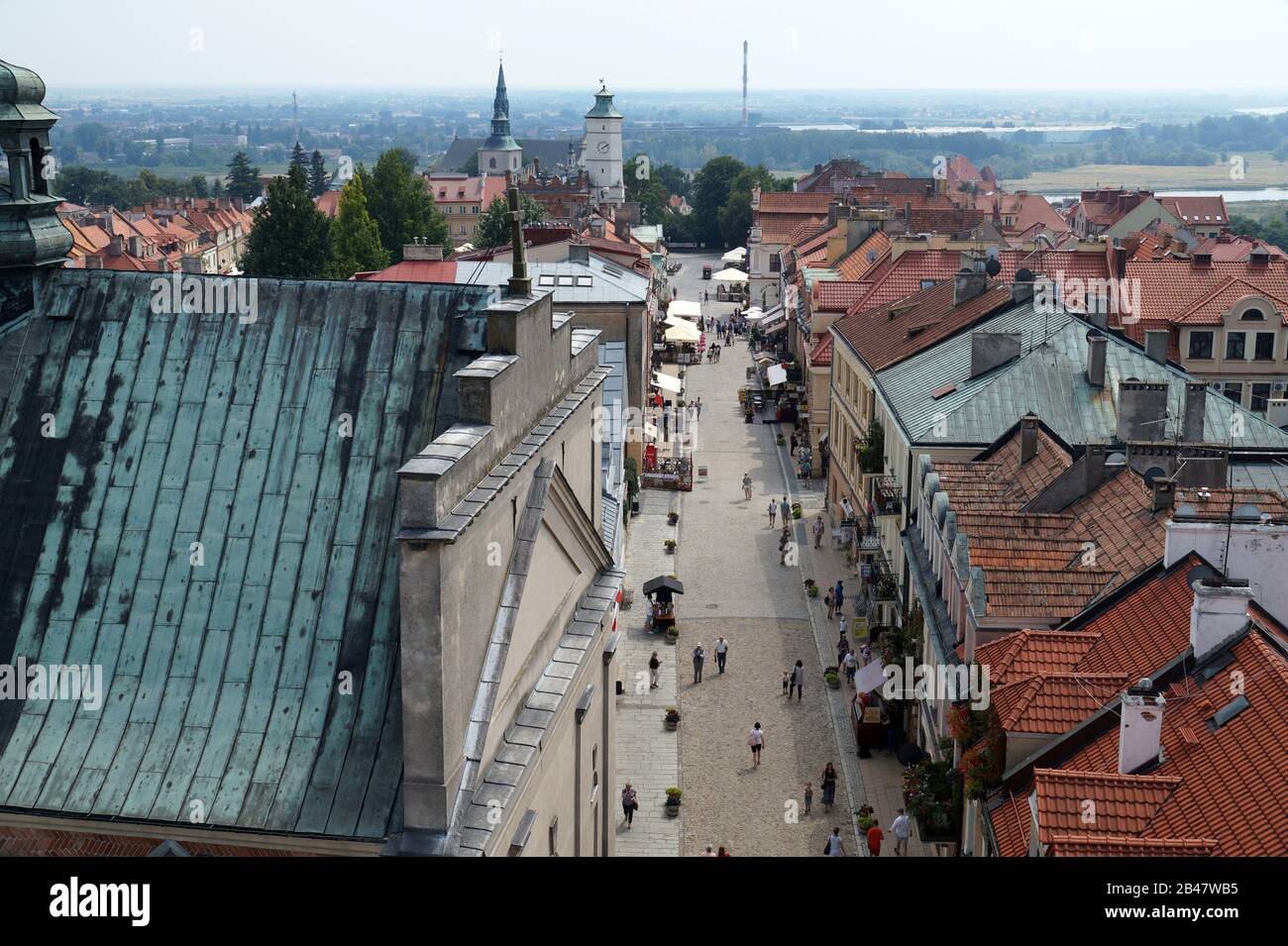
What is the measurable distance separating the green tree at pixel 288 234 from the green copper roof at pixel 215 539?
73820mm

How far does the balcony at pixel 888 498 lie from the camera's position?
41562 millimetres

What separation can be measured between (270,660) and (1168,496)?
1855 cm

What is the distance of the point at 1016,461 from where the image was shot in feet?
115

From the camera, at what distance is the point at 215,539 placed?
1493 cm

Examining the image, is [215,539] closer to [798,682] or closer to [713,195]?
[798,682]

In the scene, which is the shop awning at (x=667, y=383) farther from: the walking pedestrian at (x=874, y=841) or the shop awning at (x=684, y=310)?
the walking pedestrian at (x=874, y=841)

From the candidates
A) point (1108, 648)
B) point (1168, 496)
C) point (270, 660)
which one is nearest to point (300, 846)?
point (270, 660)

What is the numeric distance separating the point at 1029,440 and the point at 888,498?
8.08 meters

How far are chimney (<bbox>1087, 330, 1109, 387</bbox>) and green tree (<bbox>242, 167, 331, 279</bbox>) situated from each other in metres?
58.0

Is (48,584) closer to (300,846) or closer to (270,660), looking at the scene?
(270,660)

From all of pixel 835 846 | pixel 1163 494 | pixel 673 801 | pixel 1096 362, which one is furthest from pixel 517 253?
pixel 1096 362

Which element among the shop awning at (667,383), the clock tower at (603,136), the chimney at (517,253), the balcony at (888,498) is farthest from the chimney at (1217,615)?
the clock tower at (603,136)

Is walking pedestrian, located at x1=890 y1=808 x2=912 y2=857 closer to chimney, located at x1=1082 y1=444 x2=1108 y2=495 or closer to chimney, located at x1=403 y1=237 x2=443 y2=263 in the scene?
chimney, located at x1=1082 y1=444 x2=1108 y2=495
